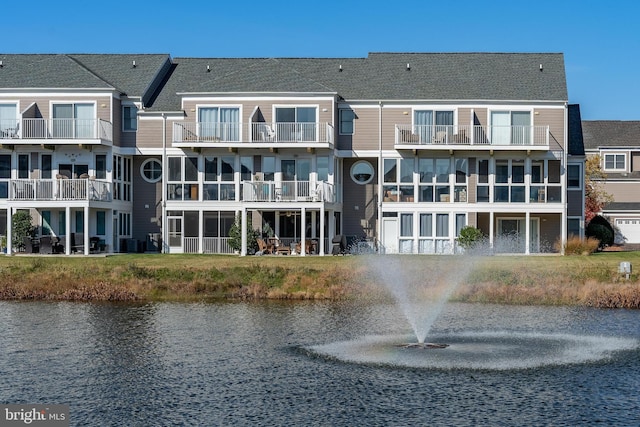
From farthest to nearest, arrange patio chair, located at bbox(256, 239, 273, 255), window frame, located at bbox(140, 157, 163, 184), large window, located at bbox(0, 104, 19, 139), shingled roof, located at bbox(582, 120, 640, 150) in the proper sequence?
1. shingled roof, located at bbox(582, 120, 640, 150)
2. window frame, located at bbox(140, 157, 163, 184)
3. large window, located at bbox(0, 104, 19, 139)
4. patio chair, located at bbox(256, 239, 273, 255)

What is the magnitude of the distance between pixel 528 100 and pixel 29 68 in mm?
25593

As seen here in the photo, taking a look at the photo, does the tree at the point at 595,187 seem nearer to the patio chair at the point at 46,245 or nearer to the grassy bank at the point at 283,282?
the grassy bank at the point at 283,282

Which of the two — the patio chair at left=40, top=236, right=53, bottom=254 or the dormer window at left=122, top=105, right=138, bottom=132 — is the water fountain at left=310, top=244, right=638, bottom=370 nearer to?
the patio chair at left=40, top=236, right=53, bottom=254

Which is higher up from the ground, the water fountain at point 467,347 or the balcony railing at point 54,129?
the balcony railing at point 54,129

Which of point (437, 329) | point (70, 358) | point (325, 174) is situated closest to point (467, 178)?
point (325, 174)

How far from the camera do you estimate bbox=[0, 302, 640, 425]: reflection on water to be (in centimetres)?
1784

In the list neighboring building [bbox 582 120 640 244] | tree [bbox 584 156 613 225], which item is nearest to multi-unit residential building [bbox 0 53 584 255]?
tree [bbox 584 156 613 225]

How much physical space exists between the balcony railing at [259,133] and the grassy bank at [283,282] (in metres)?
9.62

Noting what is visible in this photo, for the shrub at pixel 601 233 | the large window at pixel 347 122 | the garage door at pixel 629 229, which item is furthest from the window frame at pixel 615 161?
the large window at pixel 347 122

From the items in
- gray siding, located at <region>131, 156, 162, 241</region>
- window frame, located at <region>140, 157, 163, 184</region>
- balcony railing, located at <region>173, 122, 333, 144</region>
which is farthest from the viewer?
window frame, located at <region>140, 157, 163, 184</region>

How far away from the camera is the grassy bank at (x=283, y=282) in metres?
34.9

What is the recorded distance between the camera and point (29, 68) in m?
51.4

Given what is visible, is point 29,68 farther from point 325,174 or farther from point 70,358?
point 70,358

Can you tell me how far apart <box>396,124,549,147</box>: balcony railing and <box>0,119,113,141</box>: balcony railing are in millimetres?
14763
